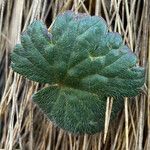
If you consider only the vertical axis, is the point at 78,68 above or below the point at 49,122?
above

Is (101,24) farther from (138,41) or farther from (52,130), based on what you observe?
(52,130)

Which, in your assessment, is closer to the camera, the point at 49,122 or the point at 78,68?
the point at 78,68

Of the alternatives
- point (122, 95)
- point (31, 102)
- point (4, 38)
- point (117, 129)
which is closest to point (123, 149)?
point (117, 129)
